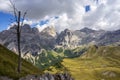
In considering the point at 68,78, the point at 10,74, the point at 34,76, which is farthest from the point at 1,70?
the point at 68,78

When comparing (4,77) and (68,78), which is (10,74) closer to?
(4,77)

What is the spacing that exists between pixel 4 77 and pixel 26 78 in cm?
423

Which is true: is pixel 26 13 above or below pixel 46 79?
above

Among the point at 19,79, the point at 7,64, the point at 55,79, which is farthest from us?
the point at 7,64

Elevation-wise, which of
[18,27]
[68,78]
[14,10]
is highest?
[14,10]

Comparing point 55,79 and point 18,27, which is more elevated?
point 18,27

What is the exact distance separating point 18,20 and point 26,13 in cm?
262

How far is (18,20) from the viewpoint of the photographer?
5378 cm

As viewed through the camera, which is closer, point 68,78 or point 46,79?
point 46,79

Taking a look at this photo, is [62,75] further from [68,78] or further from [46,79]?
[46,79]

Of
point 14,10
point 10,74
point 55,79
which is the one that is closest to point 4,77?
point 10,74

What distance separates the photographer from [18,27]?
52.9 m

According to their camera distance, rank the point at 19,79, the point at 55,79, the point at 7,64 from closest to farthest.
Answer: the point at 19,79, the point at 55,79, the point at 7,64

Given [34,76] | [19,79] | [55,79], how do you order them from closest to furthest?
[19,79], [34,76], [55,79]
